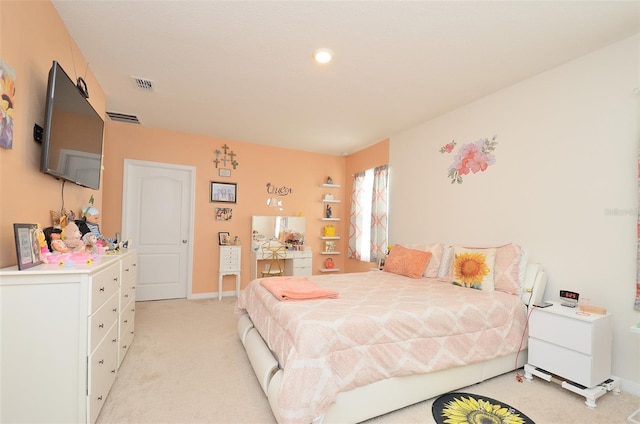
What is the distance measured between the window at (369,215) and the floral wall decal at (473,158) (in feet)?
4.00

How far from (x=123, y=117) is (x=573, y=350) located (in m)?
5.38

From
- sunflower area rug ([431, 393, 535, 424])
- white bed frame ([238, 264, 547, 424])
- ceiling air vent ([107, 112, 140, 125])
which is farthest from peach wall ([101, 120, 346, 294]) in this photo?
sunflower area rug ([431, 393, 535, 424])

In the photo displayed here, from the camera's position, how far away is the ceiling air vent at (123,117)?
3884 millimetres

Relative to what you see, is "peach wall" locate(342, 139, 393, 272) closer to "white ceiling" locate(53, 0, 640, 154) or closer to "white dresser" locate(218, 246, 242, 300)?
"white ceiling" locate(53, 0, 640, 154)

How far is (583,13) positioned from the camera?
1.89m

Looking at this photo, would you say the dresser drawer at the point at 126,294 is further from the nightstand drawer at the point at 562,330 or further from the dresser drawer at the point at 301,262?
the nightstand drawer at the point at 562,330

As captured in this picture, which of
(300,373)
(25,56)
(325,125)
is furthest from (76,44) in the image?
(300,373)

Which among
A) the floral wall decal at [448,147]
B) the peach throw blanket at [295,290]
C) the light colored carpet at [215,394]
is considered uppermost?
the floral wall decal at [448,147]

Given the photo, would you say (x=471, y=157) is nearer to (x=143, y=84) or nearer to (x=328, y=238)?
(x=328, y=238)

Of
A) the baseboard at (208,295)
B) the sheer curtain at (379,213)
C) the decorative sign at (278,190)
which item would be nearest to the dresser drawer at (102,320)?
the baseboard at (208,295)

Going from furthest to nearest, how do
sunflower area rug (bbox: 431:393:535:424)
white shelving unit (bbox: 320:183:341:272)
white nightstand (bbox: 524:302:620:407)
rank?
white shelving unit (bbox: 320:183:341:272) < white nightstand (bbox: 524:302:620:407) < sunflower area rug (bbox: 431:393:535:424)

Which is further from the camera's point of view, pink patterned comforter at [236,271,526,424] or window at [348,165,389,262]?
window at [348,165,389,262]

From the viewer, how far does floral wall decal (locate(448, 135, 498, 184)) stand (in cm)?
310

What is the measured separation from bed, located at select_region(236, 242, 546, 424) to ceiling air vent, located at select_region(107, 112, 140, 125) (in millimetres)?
3079
